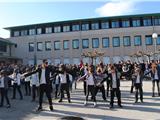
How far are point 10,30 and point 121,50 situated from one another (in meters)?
20.6

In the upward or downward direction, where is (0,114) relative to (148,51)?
downward

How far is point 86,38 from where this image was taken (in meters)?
58.3

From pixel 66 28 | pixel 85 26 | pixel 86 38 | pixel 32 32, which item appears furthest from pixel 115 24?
pixel 32 32

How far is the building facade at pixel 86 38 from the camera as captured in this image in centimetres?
5631

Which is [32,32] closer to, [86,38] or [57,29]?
[57,29]

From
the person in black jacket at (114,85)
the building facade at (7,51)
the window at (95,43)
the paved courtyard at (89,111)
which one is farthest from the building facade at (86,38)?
the person in black jacket at (114,85)

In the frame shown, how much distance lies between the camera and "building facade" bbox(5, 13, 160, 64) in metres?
Answer: 56.3

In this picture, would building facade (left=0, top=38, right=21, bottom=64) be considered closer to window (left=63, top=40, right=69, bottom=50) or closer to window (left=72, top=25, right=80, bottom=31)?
window (left=63, top=40, right=69, bottom=50)

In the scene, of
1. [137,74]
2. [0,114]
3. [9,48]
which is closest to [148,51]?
[9,48]

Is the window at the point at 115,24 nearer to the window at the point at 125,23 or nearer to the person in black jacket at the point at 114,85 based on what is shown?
the window at the point at 125,23

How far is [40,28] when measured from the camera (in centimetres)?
6141

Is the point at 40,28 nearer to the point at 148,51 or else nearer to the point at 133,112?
the point at 148,51

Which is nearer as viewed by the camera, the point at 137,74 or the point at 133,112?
the point at 133,112

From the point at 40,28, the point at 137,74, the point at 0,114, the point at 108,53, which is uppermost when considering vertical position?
the point at 40,28
